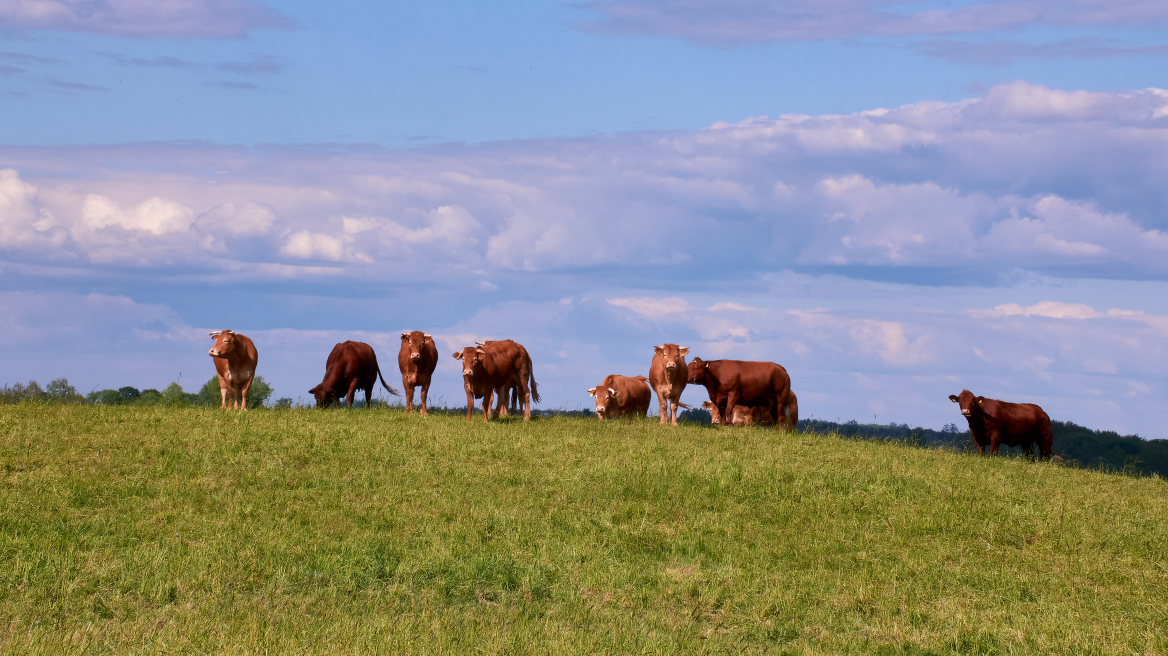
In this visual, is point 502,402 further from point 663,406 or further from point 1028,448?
point 1028,448

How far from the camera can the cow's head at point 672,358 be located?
25.6m

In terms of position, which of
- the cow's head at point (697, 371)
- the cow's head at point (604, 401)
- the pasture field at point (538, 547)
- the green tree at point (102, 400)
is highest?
the cow's head at point (697, 371)

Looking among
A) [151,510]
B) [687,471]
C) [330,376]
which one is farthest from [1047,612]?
[330,376]

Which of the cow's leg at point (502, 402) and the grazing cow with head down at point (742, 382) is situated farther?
the grazing cow with head down at point (742, 382)

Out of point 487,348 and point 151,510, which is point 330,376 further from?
point 151,510

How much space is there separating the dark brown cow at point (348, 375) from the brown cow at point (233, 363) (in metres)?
2.80

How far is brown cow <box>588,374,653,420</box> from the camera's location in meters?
28.2

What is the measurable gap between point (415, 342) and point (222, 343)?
16.1ft

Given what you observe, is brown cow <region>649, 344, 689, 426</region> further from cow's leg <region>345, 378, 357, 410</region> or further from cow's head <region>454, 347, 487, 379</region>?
cow's leg <region>345, 378, 357, 410</region>

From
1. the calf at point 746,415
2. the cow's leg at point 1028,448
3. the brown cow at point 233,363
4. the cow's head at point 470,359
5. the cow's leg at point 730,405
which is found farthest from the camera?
the cow's leg at point 1028,448

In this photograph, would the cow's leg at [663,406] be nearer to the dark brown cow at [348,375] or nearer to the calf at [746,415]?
the calf at [746,415]

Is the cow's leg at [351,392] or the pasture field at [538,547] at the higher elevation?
the cow's leg at [351,392]

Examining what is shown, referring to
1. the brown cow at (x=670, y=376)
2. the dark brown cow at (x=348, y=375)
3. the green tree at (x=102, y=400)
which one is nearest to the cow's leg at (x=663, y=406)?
the brown cow at (x=670, y=376)

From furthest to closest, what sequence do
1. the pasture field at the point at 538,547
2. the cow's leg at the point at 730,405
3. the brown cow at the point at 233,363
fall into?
1. the cow's leg at the point at 730,405
2. the brown cow at the point at 233,363
3. the pasture field at the point at 538,547
